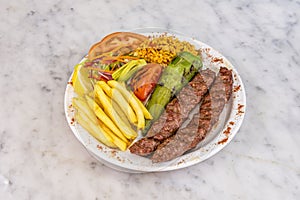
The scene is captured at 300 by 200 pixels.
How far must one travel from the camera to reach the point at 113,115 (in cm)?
126

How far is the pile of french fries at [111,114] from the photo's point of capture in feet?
4.05

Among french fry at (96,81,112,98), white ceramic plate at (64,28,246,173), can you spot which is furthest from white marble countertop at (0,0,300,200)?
french fry at (96,81,112,98)

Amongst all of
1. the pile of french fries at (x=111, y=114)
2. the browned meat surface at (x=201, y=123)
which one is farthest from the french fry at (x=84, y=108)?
the browned meat surface at (x=201, y=123)

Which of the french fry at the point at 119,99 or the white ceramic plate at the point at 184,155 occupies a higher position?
the french fry at the point at 119,99

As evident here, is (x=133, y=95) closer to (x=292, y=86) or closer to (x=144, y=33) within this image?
(x=144, y=33)

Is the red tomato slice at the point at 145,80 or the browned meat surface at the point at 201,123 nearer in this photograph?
the browned meat surface at the point at 201,123

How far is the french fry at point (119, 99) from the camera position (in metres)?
1.27

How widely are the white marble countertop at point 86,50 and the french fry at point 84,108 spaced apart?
0.12 metres

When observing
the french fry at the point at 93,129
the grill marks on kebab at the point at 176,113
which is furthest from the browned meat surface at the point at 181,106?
the french fry at the point at 93,129

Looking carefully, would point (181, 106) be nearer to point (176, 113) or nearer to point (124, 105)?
point (176, 113)

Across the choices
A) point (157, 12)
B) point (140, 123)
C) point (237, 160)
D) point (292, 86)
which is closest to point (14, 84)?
point (140, 123)

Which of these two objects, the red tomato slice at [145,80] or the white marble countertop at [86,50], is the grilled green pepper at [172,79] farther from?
the white marble countertop at [86,50]

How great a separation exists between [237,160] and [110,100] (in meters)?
0.43

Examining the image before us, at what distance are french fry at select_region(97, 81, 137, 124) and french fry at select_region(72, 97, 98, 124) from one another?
8 centimetres
